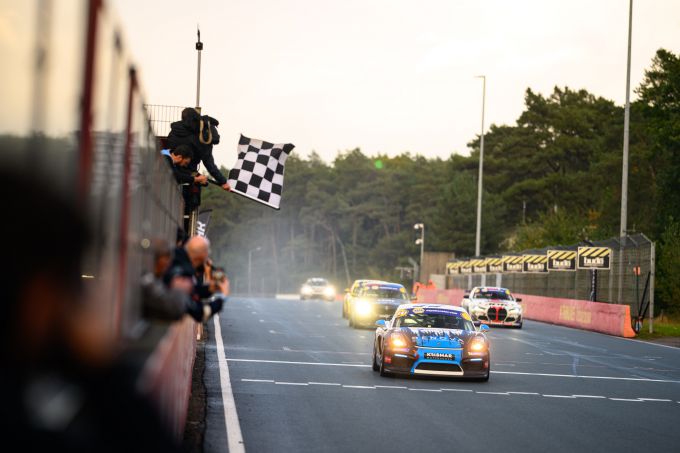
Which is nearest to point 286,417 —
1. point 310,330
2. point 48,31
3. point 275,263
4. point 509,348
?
point 48,31

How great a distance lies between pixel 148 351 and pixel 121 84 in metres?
1.25

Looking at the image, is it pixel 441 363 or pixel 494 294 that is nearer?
pixel 441 363

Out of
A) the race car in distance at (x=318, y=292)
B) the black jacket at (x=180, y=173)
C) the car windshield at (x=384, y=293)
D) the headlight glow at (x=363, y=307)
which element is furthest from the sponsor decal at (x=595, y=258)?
the race car in distance at (x=318, y=292)

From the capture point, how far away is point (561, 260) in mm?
48062

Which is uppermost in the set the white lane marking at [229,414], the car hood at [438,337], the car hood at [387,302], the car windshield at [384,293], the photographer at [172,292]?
the photographer at [172,292]

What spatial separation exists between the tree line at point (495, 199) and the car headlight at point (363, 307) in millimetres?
19414

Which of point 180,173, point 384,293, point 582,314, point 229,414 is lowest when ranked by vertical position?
point 229,414

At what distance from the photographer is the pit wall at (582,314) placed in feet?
117

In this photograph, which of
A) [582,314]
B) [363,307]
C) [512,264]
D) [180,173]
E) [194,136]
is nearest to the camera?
[180,173]

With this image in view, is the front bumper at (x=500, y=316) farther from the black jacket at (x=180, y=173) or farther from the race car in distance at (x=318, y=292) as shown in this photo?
the race car in distance at (x=318, y=292)

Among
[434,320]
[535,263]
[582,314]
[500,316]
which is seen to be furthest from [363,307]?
[535,263]

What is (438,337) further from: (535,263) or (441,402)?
(535,263)

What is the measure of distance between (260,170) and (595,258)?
25.4m

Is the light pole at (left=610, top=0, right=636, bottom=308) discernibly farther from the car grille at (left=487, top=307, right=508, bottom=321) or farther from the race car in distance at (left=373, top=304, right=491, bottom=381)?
the race car in distance at (left=373, top=304, right=491, bottom=381)
